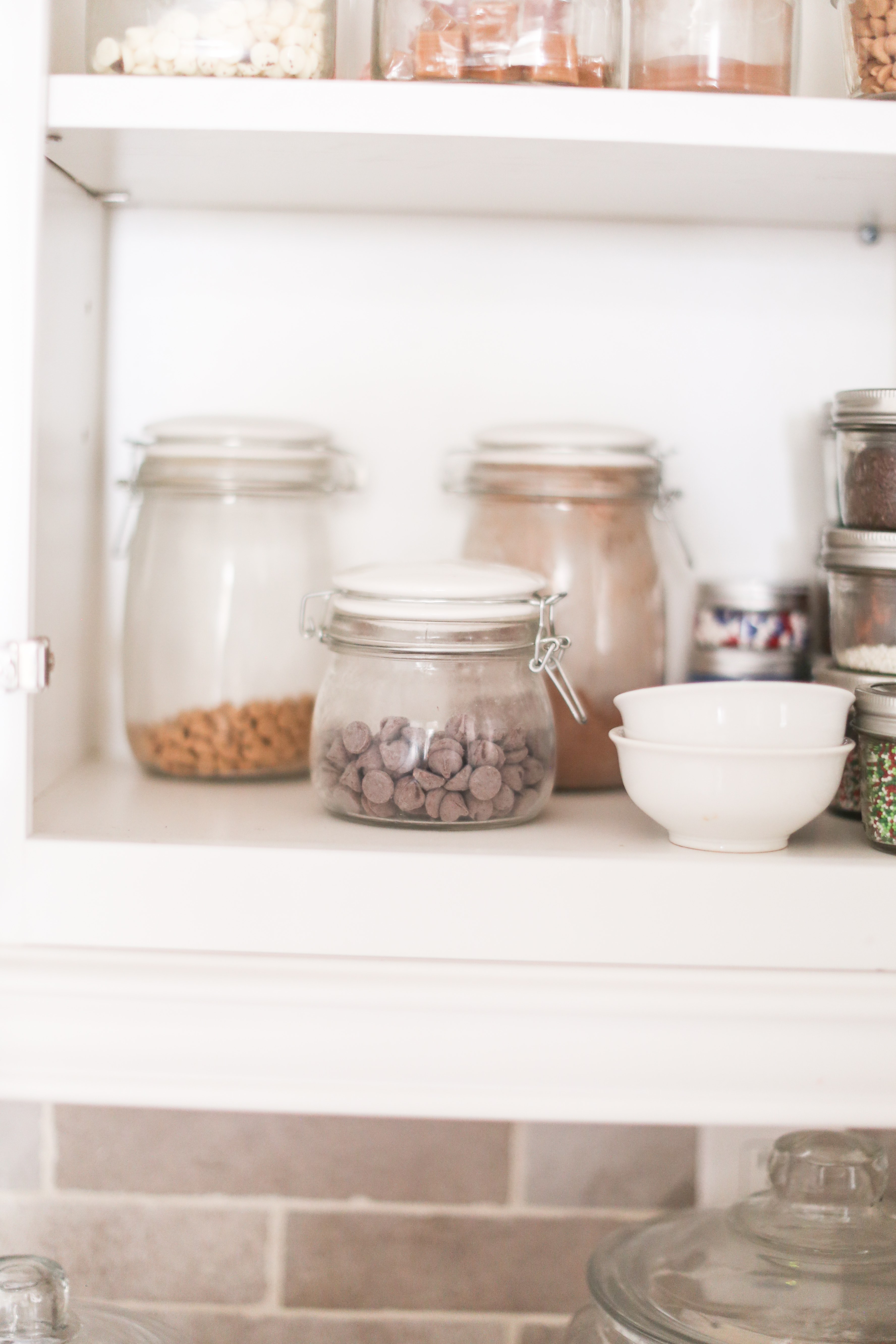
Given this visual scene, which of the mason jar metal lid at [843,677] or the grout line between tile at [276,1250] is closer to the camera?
the mason jar metal lid at [843,677]

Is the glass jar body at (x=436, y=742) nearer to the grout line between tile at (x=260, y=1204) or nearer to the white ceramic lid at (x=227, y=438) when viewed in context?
the white ceramic lid at (x=227, y=438)

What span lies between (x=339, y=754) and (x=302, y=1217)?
42 centimetres

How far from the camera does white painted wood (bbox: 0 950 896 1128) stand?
2.06 feet

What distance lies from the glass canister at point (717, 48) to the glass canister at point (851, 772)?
0.34m

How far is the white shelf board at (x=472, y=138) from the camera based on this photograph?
0.63 metres

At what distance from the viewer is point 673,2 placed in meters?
0.69

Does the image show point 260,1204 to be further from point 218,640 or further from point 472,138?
point 472,138

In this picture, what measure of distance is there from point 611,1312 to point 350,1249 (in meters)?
0.28

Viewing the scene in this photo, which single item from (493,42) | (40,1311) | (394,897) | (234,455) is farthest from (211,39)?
Result: (40,1311)

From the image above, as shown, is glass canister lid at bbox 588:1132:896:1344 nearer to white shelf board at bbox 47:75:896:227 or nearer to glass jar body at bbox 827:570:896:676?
glass jar body at bbox 827:570:896:676

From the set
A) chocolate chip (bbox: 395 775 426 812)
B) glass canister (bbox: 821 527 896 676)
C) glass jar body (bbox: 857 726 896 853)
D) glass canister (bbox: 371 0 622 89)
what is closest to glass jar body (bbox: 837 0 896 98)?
glass canister (bbox: 371 0 622 89)

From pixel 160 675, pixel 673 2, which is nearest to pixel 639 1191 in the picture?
pixel 160 675

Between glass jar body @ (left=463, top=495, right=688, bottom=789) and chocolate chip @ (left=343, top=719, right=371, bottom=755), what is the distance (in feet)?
Answer: 0.52

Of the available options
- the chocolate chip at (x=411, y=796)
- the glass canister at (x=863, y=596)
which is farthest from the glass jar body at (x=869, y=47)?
the chocolate chip at (x=411, y=796)
